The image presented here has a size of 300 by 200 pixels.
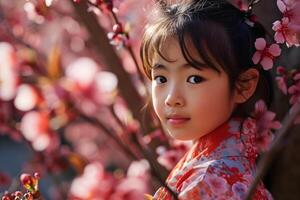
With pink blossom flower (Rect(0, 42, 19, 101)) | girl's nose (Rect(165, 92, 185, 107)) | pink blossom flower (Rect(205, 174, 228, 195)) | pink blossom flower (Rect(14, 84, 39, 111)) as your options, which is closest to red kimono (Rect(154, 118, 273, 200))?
pink blossom flower (Rect(205, 174, 228, 195))

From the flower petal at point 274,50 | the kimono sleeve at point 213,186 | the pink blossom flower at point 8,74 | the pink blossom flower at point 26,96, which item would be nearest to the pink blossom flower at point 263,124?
the flower petal at point 274,50

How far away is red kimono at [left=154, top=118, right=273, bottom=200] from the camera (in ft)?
4.50

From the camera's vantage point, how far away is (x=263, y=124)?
1693 mm

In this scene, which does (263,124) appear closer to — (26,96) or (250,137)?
(250,137)

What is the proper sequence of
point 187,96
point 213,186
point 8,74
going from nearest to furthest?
point 213,186 < point 187,96 < point 8,74

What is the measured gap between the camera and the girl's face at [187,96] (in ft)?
4.83

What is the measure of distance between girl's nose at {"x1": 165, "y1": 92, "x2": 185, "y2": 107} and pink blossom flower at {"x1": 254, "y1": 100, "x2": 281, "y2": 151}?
26 centimetres

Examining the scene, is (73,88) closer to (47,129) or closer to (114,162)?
(47,129)

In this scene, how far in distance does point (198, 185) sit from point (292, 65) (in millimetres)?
714

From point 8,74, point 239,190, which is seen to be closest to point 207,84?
point 239,190

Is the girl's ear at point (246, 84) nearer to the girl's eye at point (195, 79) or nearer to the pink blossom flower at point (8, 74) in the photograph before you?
the girl's eye at point (195, 79)

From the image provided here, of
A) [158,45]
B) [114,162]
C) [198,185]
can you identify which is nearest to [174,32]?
[158,45]

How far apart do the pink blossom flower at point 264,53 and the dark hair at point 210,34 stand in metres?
0.02

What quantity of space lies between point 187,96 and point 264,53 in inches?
7.8
